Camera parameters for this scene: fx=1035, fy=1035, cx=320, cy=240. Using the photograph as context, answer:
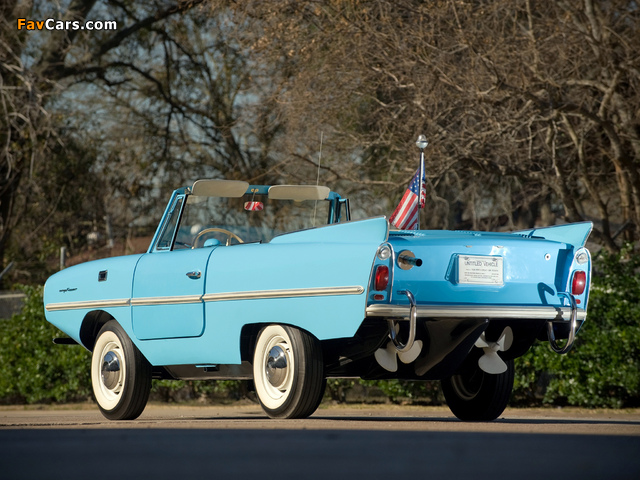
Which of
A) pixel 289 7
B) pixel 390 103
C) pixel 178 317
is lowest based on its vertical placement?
pixel 178 317

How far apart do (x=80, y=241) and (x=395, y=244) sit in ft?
54.9

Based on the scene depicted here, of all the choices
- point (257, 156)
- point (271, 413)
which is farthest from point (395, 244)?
point (257, 156)

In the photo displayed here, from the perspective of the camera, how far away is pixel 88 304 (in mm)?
8695

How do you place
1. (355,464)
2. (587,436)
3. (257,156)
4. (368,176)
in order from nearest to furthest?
(355,464) → (587,436) → (368,176) → (257,156)

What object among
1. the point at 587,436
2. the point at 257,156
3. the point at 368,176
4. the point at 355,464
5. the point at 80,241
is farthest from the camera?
the point at 80,241

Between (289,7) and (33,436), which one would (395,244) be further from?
(289,7)

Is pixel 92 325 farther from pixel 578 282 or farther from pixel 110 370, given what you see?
pixel 578 282

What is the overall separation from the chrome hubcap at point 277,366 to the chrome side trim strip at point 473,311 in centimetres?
94

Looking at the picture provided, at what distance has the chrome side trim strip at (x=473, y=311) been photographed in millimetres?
6446

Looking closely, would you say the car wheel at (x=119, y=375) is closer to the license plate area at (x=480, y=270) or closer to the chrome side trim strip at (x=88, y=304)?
the chrome side trim strip at (x=88, y=304)

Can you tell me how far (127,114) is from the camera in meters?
21.3

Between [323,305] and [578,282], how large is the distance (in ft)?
6.09

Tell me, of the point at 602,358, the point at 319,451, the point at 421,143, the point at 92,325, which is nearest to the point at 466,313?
the point at 319,451

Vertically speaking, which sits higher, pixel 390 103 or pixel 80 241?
pixel 390 103
